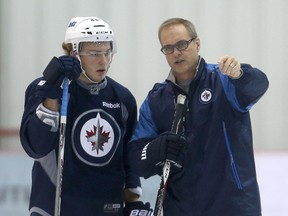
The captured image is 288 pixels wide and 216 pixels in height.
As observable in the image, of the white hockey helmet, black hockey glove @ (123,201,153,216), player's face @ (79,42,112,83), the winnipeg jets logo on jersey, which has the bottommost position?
black hockey glove @ (123,201,153,216)

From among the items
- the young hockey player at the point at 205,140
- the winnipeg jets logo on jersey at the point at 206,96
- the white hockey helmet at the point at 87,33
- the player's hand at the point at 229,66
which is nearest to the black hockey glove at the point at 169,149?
the young hockey player at the point at 205,140

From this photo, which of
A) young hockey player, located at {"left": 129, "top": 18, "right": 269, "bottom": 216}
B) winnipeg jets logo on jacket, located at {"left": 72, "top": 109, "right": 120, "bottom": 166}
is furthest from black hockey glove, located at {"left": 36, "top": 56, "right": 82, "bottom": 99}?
young hockey player, located at {"left": 129, "top": 18, "right": 269, "bottom": 216}

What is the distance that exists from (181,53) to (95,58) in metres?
0.30

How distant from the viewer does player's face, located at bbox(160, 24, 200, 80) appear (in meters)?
2.90

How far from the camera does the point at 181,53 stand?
114 inches

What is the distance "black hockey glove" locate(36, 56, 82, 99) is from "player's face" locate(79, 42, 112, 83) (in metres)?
0.12

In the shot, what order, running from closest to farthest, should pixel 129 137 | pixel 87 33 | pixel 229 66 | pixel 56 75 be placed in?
pixel 229 66
pixel 56 75
pixel 87 33
pixel 129 137

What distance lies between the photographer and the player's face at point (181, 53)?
2899 millimetres

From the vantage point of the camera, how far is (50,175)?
2.98 m

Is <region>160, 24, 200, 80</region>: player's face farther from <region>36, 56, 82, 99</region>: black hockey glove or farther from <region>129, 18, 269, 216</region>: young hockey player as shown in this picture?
<region>36, 56, 82, 99</region>: black hockey glove

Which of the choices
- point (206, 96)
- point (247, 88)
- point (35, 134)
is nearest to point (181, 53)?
point (206, 96)

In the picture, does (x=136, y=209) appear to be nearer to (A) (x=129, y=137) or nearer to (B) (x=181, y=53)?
(A) (x=129, y=137)

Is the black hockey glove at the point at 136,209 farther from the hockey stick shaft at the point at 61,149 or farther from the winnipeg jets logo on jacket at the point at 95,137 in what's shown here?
the hockey stick shaft at the point at 61,149

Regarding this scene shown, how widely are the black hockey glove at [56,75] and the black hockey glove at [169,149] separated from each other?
0.35 m
